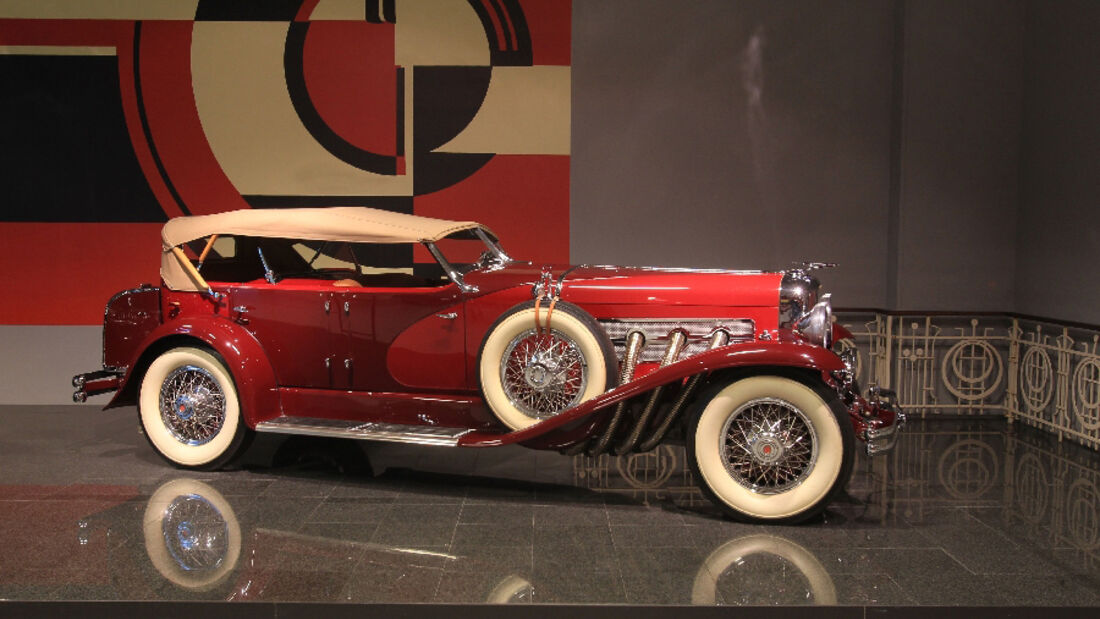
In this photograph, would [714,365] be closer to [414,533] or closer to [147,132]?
[414,533]

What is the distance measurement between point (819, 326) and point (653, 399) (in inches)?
35.8

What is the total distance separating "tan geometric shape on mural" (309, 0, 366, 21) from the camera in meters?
6.25

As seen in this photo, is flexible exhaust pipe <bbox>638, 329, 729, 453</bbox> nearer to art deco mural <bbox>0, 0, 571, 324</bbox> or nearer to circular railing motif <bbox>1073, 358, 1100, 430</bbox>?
art deco mural <bbox>0, 0, 571, 324</bbox>

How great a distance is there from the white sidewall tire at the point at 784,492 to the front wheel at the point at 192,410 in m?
2.48

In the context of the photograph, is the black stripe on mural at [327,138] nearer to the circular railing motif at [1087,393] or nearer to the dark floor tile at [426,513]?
the dark floor tile at [426,513]

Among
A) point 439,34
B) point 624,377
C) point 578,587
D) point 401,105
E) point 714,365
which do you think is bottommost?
point 578,587

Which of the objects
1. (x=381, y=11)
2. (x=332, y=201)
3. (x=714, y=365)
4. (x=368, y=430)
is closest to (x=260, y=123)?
(x=332, y=201)

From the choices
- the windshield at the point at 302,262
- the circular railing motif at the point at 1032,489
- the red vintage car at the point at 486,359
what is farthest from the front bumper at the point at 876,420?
the windshield at the point at 302,262

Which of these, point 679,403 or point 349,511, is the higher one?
point 679,403

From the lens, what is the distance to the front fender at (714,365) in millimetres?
3670

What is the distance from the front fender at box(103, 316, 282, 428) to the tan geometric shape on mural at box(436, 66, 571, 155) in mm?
2344

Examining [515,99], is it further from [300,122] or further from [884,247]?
[884,247]

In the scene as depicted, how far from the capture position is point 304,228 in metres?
4.62

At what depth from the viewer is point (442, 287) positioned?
14.4 ft
